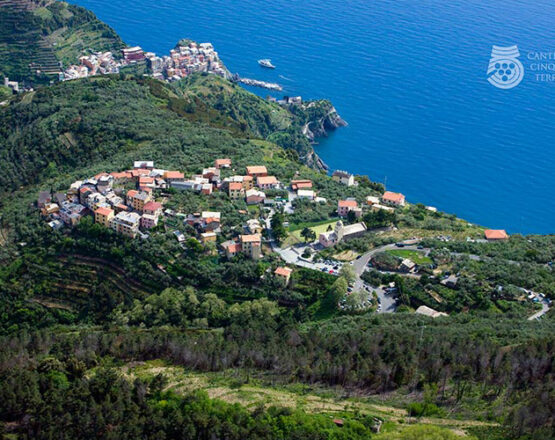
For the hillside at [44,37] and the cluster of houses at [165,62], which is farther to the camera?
the cluster of houses at [165,62]

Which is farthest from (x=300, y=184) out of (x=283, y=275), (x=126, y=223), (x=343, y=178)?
(x=126, y=223)

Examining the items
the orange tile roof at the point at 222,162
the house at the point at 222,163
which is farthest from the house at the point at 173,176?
the orange tile roof at the point at 222,162

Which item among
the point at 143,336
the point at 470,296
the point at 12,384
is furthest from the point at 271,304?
the point at 12,384

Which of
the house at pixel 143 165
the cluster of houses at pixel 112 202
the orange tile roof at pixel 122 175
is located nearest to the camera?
the cluster of houses at pixel 112 202

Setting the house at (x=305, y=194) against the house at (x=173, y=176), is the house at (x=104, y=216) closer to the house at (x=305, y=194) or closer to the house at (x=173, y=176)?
the house at (x=173, y=176)

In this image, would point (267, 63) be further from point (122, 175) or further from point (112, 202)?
point (112, 202)

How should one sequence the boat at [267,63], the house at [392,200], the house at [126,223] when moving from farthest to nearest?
1. the boat at [267,63]
2. the house at [392,200]
3. the house at [126,223]

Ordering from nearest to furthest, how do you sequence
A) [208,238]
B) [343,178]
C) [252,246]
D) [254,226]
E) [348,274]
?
Result: [348,274] < [252,246] < [208,238] < [254,226] < [343,178]
